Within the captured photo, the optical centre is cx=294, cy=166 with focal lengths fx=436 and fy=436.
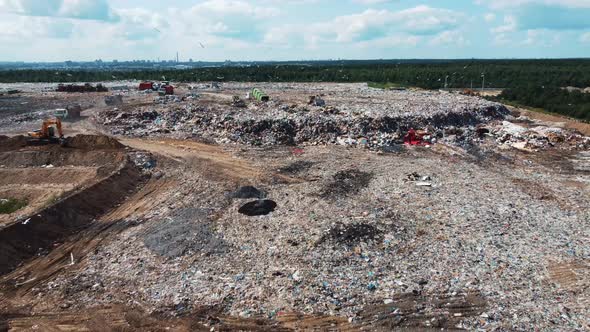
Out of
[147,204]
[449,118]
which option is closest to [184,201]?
[147,204]

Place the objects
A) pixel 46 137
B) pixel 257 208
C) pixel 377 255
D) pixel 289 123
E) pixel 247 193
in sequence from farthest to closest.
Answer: pixel 289 123 → pixel 46 137 → pixel 247 193 → pixel 257 208 → pixel 377 255

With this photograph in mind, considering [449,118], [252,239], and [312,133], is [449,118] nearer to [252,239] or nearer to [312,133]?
[312,133]

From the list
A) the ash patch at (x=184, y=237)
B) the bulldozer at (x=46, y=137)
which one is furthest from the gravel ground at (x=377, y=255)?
the bulldozer at (x=46, y=137)

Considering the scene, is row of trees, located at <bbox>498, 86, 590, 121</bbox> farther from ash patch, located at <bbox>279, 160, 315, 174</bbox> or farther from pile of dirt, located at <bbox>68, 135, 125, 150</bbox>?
pile of dirt, located at <bbox>68, 135, 125, 150</bbox>

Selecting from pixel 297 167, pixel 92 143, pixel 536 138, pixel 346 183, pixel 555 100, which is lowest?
pixel 346 183

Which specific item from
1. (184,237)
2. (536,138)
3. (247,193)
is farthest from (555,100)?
(184,237)

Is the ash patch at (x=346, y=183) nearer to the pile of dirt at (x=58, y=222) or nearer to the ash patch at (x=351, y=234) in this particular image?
the ash patch at (x=351, y=234)

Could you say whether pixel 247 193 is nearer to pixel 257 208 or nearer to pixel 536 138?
pixel 257 208
